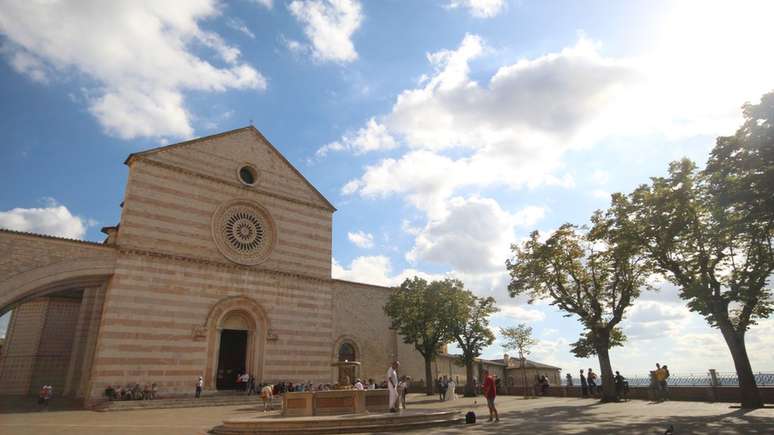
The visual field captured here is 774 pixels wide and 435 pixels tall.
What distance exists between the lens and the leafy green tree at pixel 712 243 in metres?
14.3

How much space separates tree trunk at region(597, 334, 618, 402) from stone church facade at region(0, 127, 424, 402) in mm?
14324

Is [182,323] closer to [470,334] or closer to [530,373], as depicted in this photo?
[470,334]

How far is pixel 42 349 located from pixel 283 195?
16.2 meters

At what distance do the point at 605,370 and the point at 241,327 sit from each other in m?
17.9

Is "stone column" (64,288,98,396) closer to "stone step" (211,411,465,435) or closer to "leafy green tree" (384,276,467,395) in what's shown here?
"stone step" (211,411,465,435)

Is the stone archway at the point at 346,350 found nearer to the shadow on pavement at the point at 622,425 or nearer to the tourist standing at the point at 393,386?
the shadow on pavement at the point at 622,425

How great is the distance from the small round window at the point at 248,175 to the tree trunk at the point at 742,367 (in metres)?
22.8

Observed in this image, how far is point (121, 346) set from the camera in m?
19.6

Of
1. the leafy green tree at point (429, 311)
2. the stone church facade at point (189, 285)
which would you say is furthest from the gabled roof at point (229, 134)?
the leafy green tree at point (429, 311)

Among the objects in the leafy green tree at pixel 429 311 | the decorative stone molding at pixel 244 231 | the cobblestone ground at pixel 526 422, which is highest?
the decorative stone molding at pixel 244 231

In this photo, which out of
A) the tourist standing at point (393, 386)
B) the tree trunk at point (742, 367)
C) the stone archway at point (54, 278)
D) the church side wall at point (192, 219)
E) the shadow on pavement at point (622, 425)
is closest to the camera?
the shadow on pavement at point (622, 425)

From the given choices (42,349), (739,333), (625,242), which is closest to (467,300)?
(625,242)

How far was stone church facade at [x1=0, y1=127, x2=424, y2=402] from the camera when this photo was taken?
19.6 m

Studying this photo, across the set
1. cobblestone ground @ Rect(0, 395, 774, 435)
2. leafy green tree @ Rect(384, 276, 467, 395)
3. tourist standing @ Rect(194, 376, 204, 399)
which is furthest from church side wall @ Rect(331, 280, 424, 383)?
cobblestone ground @ Rect(0, 395, 774, 435)
